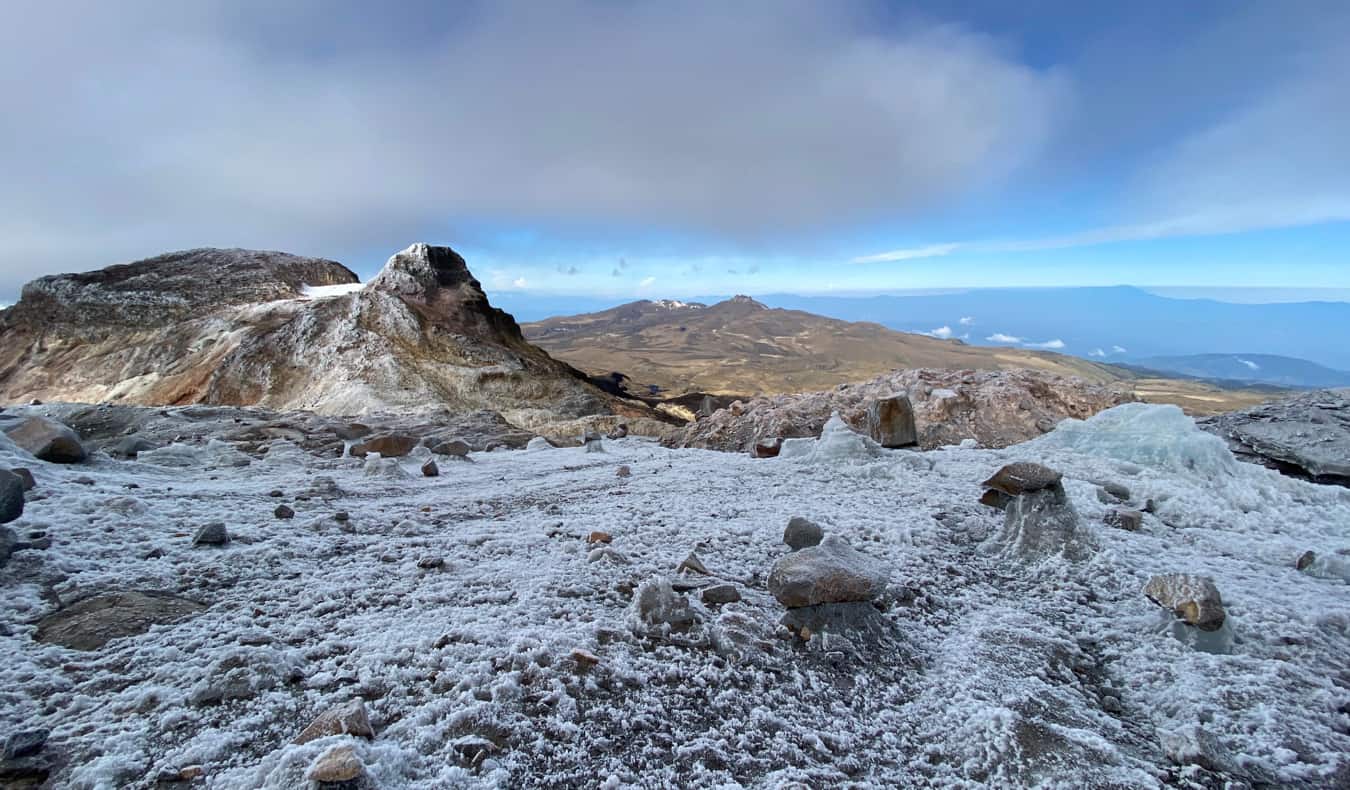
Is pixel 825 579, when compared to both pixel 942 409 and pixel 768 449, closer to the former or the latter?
pixel 768 449

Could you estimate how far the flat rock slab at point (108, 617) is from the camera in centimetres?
337

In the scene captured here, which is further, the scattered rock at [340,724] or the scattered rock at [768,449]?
the scattered rock at [768,449]

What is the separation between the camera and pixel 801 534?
548 cm

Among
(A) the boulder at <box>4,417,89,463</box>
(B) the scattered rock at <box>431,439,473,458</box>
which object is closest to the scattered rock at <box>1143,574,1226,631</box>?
(B) the scattered rock at <box>431,439,473,458</box>

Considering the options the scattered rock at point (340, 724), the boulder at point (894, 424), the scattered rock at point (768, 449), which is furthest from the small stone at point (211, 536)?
the boulder at point (894, 424)

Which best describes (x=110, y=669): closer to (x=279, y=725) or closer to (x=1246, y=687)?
(x=279, y=725)

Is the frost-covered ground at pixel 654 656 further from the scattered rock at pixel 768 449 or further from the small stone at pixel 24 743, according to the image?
the scattered rock at pixel 768 449

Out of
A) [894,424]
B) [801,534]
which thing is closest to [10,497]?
[801,534]

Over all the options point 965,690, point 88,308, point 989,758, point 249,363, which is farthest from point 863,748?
point 88,308

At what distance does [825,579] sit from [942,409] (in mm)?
10370

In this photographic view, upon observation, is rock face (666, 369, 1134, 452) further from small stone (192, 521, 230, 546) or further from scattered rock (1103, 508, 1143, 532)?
small stone (192, 521, 230, 546)

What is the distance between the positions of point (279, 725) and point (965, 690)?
361cm

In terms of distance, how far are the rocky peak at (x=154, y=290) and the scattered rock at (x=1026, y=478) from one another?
34277 millimetres

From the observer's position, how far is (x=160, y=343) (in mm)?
27016
